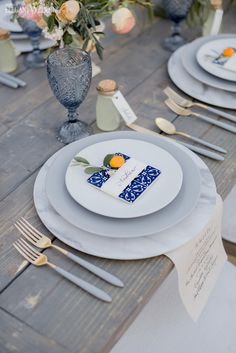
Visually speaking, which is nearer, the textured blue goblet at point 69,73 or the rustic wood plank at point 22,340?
the rustic wood plank at point 22,340

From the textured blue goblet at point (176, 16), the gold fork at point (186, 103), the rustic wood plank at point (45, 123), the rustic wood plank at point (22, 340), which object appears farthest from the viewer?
the textured blue goblet at point (176, 16)

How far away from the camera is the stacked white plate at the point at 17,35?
4.60ft

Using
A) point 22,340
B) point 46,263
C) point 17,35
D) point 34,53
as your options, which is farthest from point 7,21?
point 22,340

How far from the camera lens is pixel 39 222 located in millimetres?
869

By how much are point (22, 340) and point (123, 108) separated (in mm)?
583

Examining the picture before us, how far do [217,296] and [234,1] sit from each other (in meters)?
1.13

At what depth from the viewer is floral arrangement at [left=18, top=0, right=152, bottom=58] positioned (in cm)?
90

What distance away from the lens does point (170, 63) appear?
1328 mm

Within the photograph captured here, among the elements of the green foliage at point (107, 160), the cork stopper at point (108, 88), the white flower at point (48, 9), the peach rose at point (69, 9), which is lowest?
the green foliage at point (107, 160)

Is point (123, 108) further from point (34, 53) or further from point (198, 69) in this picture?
point (34, 53)

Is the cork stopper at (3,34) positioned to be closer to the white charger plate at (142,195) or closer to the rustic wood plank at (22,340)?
the white charger plate at (142,195)

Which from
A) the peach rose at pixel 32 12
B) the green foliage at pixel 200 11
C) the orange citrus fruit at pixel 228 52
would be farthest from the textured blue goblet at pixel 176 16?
the peach rose at pixel 32 12

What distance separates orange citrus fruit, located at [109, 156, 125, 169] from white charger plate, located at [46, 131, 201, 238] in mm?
97

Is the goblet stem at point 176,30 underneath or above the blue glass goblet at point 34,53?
above
